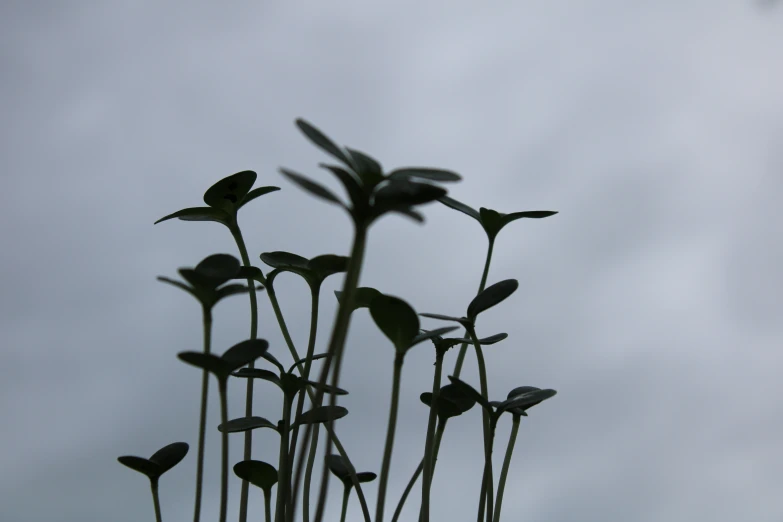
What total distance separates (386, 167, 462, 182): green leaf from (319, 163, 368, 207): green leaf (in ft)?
0.12

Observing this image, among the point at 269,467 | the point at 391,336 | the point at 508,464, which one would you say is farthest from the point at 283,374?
the point at 508,464

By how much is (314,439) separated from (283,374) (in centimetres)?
19

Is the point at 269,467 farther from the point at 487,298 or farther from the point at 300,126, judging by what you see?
the point at 300,126

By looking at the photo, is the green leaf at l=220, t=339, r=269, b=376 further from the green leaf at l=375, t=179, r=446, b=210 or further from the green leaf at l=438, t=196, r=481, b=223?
the green leaf at l=438, t=196, r=481, b=223

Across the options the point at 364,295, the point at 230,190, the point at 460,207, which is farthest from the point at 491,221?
the point at 230,190

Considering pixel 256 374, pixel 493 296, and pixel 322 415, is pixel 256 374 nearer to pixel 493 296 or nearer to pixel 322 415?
pixel 322 415

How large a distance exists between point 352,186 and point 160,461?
1.41ft

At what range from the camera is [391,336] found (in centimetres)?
65

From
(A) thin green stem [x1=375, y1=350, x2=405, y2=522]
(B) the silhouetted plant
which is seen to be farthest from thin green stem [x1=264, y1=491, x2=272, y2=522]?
(A) thin green stem [x1=375, y1=350, x2=405, y2=522]

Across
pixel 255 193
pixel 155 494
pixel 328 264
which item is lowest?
pixel 155 494

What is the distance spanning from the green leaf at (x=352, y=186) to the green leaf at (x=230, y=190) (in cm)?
34

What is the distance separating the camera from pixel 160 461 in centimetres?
78

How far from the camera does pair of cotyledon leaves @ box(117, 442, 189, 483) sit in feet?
2.49

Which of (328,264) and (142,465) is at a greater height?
(328,264)
